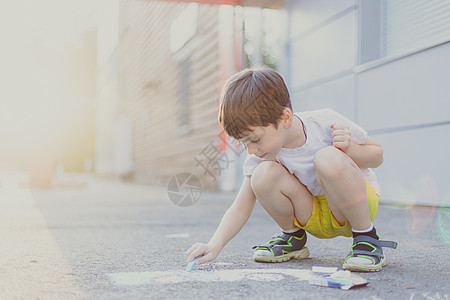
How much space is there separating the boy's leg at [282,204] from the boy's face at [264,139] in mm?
194

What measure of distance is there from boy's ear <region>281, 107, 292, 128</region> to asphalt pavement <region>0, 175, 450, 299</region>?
0.46 metres

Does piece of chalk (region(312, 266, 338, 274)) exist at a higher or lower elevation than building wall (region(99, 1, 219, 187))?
lower

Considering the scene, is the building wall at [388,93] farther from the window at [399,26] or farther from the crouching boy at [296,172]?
the crouching boy at [296,172]

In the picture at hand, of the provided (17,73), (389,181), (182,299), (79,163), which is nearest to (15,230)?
(182,299)

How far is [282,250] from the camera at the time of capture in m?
1.90

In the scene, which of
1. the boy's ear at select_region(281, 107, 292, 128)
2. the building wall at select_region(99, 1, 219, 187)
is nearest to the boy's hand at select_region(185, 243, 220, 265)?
the boy's ear at select_region(281, 107, 292, 128)

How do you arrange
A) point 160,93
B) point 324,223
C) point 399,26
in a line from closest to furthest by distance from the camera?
point 324,223
point 399,26
point 160,93

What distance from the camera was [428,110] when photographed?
359 centimetres

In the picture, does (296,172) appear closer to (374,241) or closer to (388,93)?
(374,241)

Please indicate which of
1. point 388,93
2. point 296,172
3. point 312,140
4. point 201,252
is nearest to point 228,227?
point 201,252

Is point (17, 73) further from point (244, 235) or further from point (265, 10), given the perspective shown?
point (244, 235)

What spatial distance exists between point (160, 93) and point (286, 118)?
31.4 ft

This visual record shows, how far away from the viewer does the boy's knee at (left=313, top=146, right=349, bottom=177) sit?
1645mm

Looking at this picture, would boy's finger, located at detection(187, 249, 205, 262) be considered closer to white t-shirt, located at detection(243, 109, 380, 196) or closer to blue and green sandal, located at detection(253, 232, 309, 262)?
blue and green sandal, located at detection(253, 232, 309, 262)
